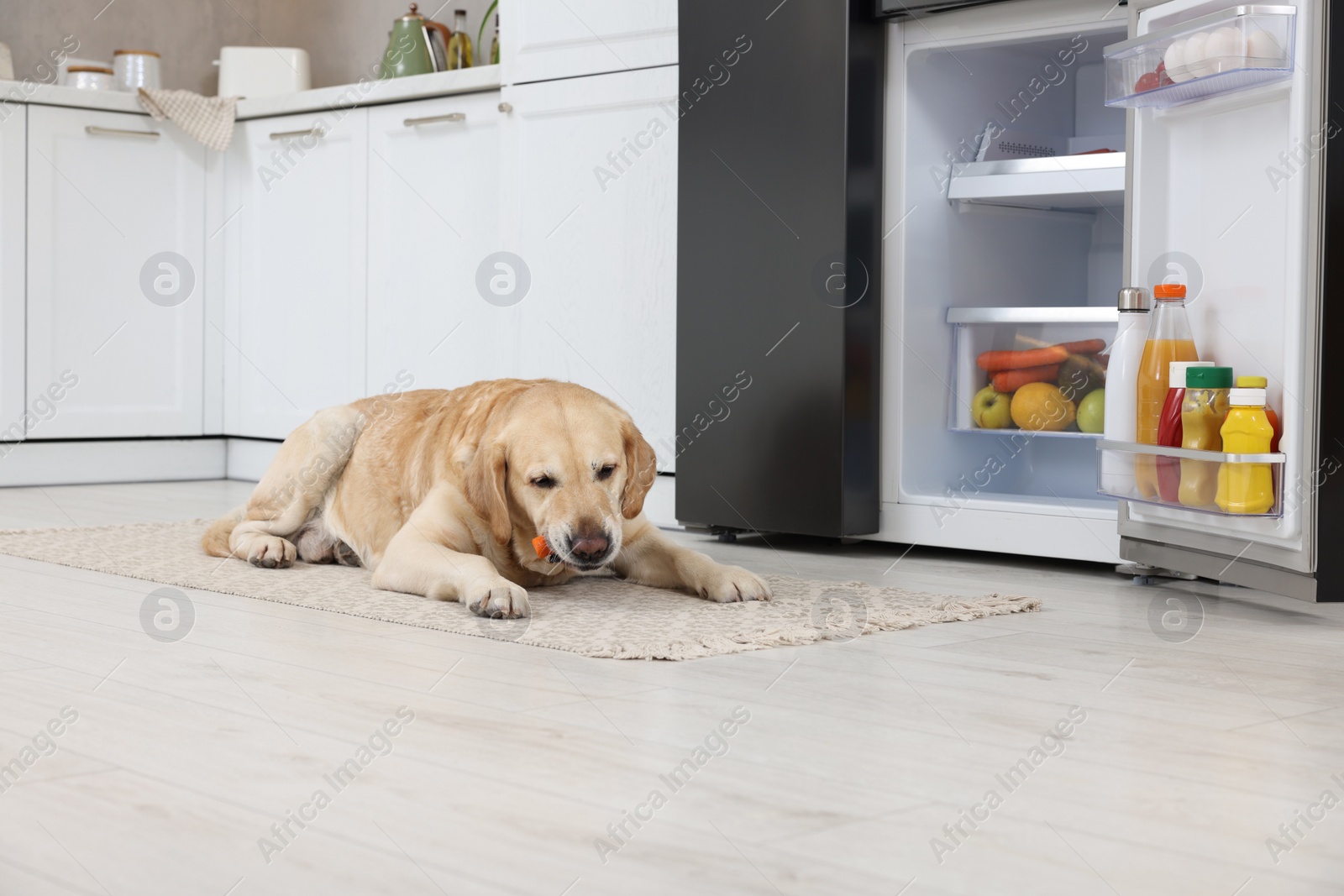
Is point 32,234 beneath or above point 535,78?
beneath

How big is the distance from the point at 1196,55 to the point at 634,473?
3.78 ft

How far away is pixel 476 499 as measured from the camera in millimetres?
2264

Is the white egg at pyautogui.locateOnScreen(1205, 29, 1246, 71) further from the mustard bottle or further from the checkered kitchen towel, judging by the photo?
the checkered kitchen towel

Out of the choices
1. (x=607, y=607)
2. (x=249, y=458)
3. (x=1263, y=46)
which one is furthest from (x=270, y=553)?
(x=249, y=458)

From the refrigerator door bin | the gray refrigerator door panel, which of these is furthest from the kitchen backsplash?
the refrigerator door bin

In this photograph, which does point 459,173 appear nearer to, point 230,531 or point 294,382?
point 294,382

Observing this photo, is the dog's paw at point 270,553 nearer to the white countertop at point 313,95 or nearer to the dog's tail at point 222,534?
the dog's tail at point 222,534

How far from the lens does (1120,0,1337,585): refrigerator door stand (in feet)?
6.95

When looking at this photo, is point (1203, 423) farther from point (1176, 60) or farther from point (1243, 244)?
point (1176, 60)

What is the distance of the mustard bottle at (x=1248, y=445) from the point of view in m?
2.21

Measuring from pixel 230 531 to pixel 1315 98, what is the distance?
2148mm

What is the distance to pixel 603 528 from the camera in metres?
2.10

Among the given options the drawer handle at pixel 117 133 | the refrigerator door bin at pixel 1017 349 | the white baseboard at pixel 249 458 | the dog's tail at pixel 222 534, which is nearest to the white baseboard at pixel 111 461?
the white baseboard at pixel 249 458

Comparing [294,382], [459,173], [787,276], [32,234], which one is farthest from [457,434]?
[32,234]
